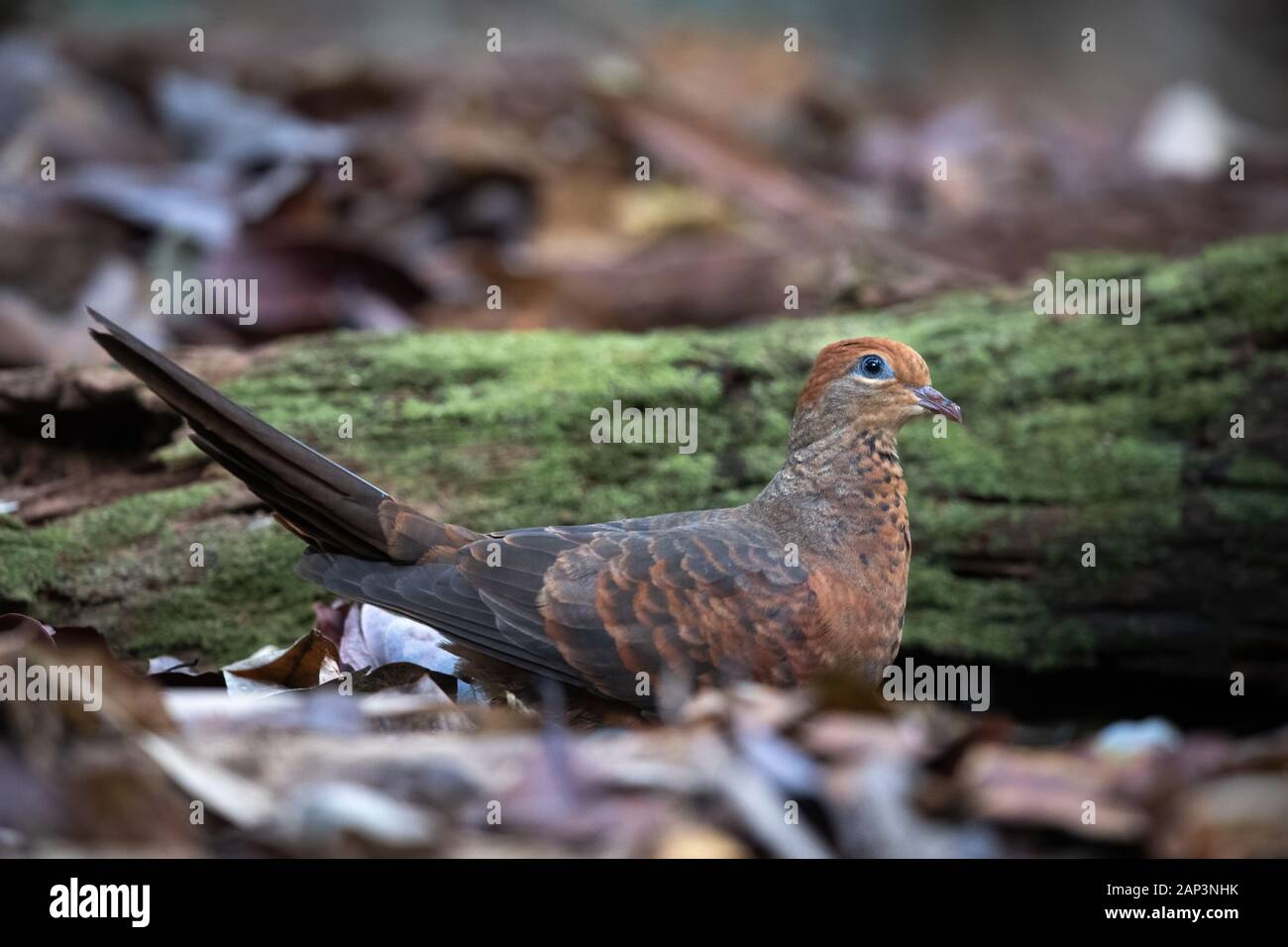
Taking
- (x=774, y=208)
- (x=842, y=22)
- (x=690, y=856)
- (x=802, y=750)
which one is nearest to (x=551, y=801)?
(x=690, y=856)

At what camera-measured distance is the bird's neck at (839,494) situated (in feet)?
13.6

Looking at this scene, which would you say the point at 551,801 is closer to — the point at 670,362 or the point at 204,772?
the point at 204,772

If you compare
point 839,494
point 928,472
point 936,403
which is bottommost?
point 839,494

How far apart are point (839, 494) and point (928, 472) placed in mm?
902

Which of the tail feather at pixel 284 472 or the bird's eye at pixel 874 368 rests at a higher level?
the bird's eye at pixel 874 368

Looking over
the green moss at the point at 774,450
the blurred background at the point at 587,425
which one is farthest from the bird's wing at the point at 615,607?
the green moss at the point at 774,450

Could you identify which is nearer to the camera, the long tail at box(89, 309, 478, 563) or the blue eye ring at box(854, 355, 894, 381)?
the long tail at box(89, 309, 478, 563)

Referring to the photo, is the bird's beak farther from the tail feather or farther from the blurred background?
the tail feather

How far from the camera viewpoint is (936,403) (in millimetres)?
4141

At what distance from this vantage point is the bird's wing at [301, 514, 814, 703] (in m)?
3.82

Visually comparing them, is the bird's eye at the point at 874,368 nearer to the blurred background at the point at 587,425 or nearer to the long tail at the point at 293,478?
the blurred background at the point at 587,425

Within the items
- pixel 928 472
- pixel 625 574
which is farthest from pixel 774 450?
pixel 625 574

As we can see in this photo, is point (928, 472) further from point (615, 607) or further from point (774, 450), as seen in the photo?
point (615, 607)

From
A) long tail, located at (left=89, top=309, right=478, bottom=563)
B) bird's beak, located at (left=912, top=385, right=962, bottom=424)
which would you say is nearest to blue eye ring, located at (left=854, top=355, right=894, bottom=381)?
bird's beak, located at (left=912, top=385, right=962, bottom=424)
